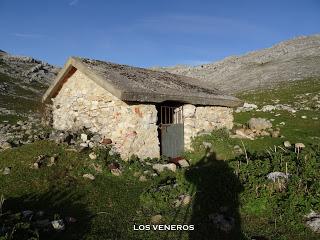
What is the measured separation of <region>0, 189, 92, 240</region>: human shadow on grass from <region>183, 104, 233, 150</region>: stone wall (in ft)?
25.9

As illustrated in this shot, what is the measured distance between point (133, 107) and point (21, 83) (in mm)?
37910

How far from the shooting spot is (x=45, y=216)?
10188 millimetres

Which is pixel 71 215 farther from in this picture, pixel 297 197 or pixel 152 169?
pixel 297 197

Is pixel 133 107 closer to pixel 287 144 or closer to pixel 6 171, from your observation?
pixel 6 171

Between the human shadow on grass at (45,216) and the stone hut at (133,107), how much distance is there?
425 cm

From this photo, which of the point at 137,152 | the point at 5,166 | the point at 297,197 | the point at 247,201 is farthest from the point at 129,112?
the point at 297,197

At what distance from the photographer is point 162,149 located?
17.3 metres

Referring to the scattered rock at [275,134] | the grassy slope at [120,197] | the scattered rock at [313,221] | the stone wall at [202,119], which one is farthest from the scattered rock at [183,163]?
the scattered rock at [275,134]

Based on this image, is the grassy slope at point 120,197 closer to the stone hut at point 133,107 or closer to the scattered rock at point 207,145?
the stone hut at point 133,107

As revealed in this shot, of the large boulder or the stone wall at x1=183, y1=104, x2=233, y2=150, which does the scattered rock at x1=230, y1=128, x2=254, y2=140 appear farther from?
the large boulder

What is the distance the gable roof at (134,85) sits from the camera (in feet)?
49.8

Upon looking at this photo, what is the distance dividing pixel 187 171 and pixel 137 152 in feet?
7.47

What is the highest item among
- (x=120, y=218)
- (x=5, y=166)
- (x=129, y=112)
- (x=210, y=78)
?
(x=210, y=78)

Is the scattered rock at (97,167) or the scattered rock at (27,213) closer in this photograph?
the scattered rock at (27,213)
